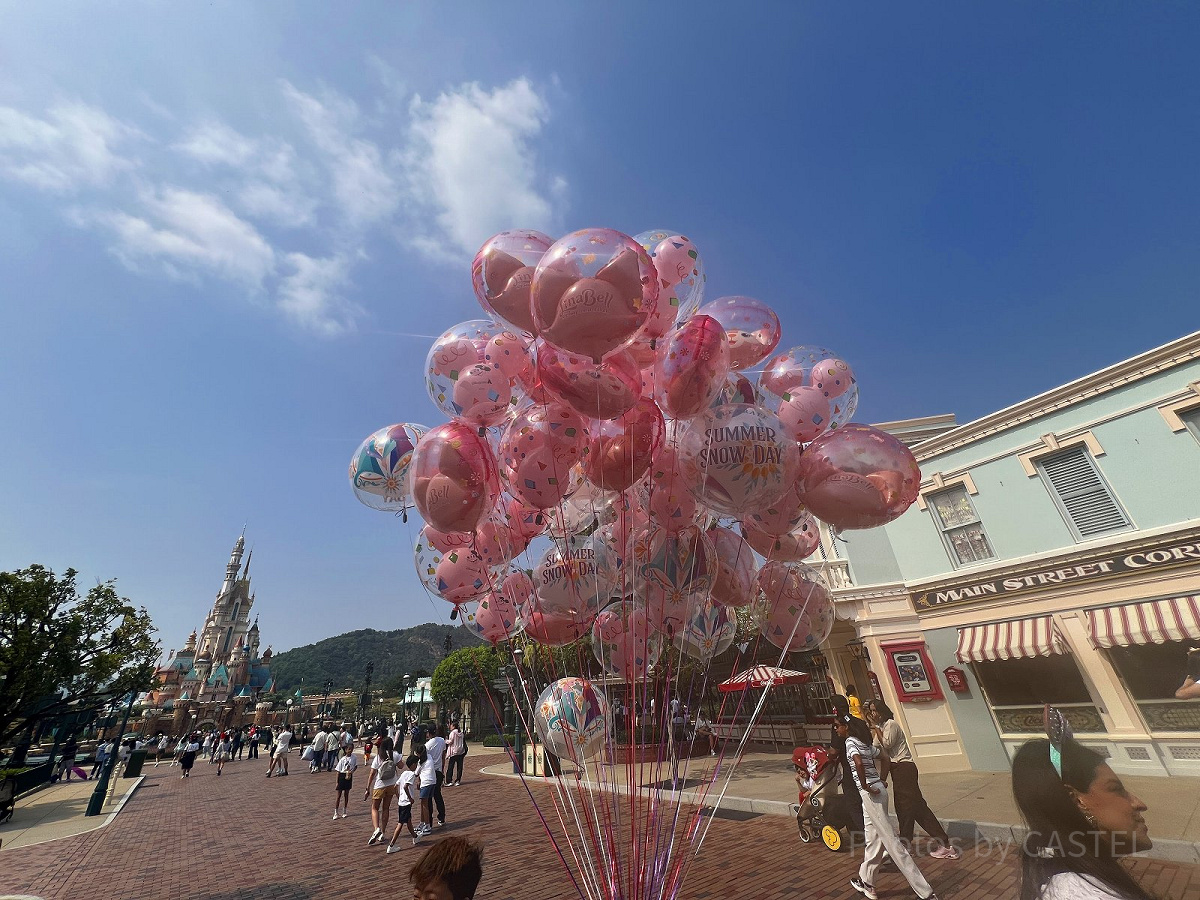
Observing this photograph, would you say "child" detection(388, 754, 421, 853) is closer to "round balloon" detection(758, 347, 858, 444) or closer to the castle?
"round balloon" detection(758, 347, 858, 444)

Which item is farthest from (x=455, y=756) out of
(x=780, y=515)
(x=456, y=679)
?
(x=456, y=679)

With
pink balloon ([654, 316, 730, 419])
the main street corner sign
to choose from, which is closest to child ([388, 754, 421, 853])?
pink balloon ([654, 316, 730, 419])

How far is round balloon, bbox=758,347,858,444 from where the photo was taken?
4734 mm

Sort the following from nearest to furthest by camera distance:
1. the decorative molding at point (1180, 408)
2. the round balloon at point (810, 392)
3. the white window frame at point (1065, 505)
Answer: the round balloon at point (810, 392) < the decorative molding at point (1180, 408) < the white window frame at point (1065, 505)

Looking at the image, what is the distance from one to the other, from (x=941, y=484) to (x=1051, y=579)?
2.90 m

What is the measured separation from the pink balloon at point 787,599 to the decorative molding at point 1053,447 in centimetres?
951

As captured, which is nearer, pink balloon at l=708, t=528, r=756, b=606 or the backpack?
pink balloon at l=708, t=528, r=756, b=606

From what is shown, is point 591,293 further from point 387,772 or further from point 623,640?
point 387,772

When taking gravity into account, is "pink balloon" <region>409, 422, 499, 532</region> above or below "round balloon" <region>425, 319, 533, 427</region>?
below

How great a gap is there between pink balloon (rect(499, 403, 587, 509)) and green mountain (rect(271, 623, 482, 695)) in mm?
145328

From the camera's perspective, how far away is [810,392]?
4.77 m

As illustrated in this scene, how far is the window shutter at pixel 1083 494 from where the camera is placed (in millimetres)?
10305

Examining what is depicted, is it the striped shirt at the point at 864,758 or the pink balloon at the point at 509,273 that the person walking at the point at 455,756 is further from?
the pink balloon at the point at 509,273

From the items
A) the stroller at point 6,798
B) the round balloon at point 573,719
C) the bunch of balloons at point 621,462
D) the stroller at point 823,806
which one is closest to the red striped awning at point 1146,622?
the stroller at point 823,806
